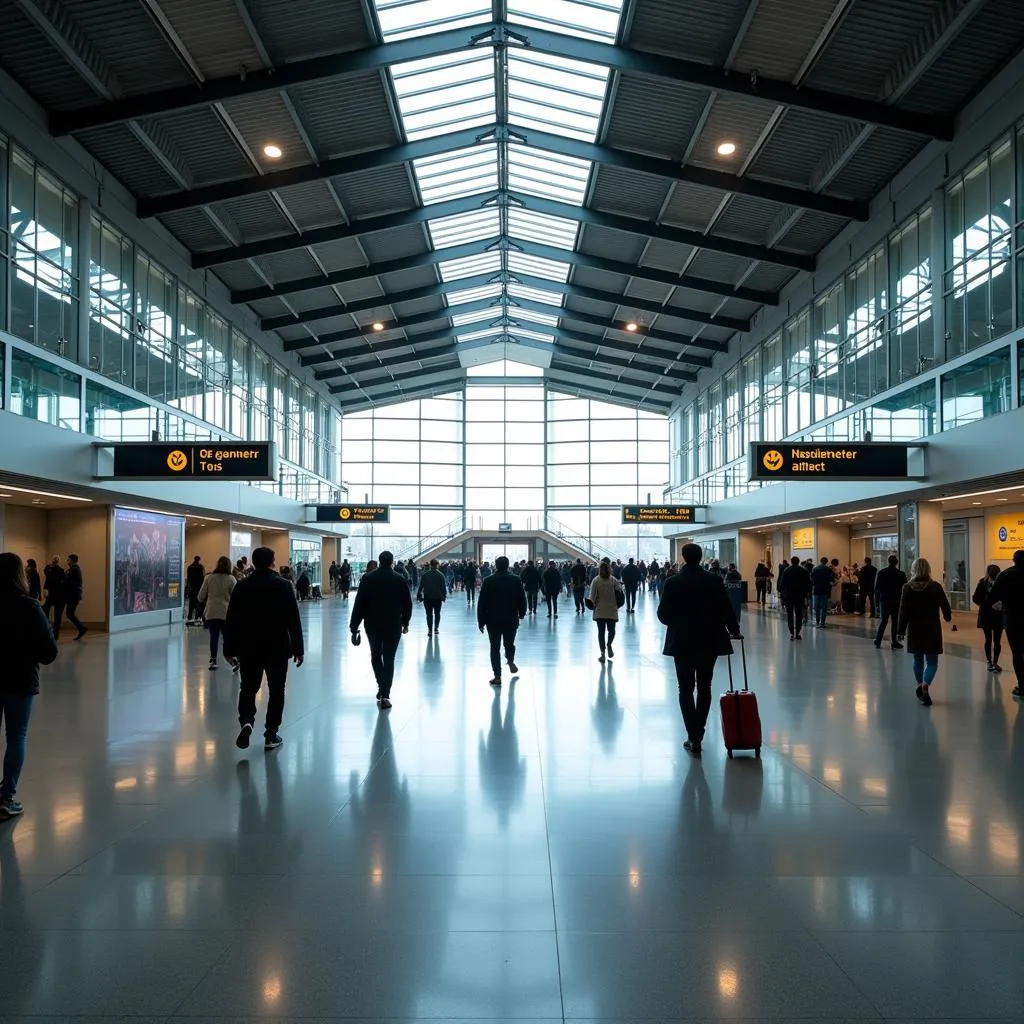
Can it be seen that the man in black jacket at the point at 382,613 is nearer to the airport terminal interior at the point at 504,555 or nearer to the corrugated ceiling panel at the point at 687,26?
the airport terminal interior at the point at 504,555

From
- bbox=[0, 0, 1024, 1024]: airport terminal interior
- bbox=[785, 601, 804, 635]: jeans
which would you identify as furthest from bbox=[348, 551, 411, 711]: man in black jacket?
bbox=[785, 601, 804, 635]: jeans

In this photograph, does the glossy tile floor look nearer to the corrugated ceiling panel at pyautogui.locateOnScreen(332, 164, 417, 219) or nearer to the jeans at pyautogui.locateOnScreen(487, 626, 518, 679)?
the jeans at pyautogui.locateOnScreen(487, 626, 518, 679)

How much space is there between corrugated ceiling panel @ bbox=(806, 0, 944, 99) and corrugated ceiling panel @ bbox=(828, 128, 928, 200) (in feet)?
6.55

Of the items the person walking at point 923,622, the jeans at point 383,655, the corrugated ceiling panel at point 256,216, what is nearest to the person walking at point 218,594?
the jeans at point 383,655

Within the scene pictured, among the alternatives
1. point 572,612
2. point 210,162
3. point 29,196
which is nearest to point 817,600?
point 572,612

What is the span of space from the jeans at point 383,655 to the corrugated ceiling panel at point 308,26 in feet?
36.8

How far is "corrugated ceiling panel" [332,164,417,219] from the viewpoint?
926 inches

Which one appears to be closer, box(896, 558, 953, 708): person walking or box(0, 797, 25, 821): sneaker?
box(0, 797, 25, 821): sneaker

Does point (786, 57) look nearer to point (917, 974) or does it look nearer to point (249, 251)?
point (249, 251)

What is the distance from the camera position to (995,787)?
6414 mm

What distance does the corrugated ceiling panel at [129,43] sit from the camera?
48.0ft

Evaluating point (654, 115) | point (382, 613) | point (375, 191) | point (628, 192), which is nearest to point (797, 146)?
point (654, 115)

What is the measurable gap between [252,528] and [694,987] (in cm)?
3464

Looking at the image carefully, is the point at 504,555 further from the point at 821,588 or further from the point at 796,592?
the point at 821,588
